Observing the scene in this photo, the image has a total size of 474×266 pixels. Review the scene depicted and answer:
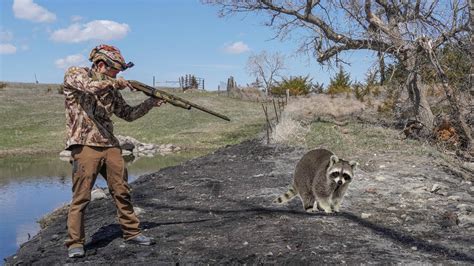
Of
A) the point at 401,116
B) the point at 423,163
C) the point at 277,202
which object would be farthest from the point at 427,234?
the point at 401,116

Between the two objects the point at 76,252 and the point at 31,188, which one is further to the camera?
the point at 31,188

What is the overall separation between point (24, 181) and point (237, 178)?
28.3 ft

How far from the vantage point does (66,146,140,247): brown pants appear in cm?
612

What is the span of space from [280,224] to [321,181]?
100 cm

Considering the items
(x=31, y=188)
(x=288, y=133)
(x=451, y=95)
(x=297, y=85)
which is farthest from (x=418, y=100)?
(x=297, y=85)

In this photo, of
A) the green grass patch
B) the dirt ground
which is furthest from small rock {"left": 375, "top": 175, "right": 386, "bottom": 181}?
the green grass patch

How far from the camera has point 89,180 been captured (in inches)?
241

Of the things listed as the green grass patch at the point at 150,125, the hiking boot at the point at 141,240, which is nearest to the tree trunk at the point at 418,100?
the green grass patch at the point at 150,125

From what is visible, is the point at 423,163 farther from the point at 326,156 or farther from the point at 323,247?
the point at 323,247

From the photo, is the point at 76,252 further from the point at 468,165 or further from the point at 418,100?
the point at 418,100

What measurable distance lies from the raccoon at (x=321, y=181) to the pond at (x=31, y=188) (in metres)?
4.65

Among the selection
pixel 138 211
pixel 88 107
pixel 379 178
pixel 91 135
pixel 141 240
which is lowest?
pixel 138 211

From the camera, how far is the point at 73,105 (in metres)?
6.16

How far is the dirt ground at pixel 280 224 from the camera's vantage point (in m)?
6.34
